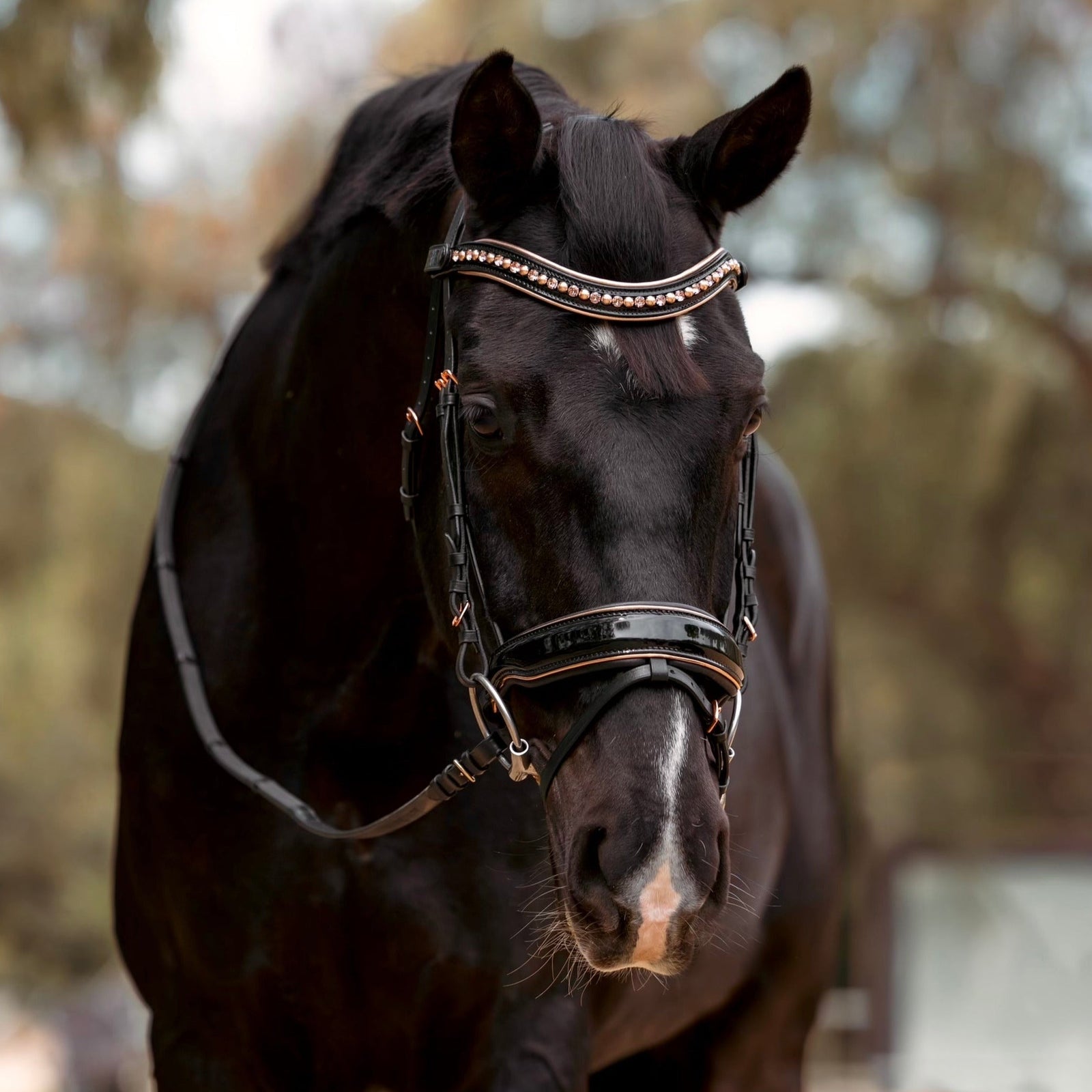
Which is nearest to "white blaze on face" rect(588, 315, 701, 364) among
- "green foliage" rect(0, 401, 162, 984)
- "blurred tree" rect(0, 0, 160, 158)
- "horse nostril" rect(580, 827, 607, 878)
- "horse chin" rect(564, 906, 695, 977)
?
"horse nostril" rect(580, 827, 607, 878)

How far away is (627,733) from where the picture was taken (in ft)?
5.81

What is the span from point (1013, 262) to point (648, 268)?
7.17m

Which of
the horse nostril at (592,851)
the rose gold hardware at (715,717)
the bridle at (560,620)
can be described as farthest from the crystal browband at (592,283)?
the horse nostril at (592,851)

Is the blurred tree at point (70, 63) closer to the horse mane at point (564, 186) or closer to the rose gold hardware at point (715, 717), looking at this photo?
the horse mane at point (564, 186)

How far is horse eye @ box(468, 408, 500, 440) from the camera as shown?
1945 millimetres

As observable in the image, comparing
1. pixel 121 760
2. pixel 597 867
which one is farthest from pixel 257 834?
pixel 597 867

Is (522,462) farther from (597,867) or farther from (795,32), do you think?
(795,32)

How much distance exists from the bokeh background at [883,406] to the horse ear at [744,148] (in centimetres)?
586

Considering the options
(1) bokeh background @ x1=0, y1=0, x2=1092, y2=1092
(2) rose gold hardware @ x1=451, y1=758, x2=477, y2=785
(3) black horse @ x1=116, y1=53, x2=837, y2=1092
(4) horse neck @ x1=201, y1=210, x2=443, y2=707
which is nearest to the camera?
(3) black horse @ x1=116, y1=53, x2=837, y2=1092

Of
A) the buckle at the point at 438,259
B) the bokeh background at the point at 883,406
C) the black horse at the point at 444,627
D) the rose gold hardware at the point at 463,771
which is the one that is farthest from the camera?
the bokeh background at the point at 883,406

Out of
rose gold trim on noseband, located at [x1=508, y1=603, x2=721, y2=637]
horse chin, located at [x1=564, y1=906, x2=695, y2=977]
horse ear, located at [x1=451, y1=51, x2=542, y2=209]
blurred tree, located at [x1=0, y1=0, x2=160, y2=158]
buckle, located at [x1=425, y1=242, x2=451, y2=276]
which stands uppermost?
blurred tree, located at [x1=0, y1=0, x2=160, y2=158]

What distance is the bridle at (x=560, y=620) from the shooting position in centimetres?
180

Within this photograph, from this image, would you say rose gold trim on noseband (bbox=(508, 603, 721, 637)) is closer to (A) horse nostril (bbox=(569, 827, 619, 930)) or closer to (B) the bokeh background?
(A) horse nostril (bbox=(569, 827, 619, 930))

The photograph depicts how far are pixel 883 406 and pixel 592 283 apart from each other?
7178 millimetres
